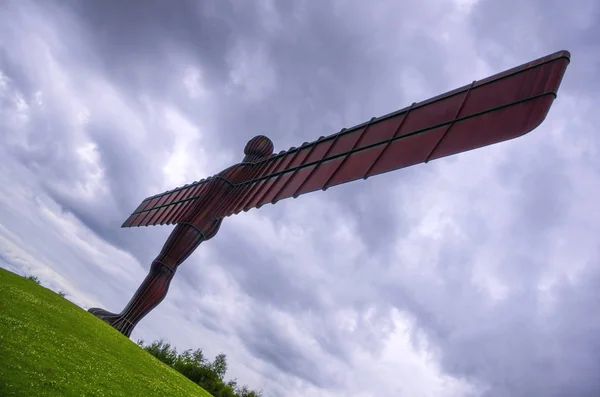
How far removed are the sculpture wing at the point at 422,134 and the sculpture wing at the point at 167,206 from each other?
14.9ft

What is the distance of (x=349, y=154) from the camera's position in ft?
52.2

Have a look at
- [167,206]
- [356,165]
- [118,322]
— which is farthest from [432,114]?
[167,206]

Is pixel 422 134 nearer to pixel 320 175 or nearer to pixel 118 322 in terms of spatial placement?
pixel 320 175

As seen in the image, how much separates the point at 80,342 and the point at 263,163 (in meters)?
10.4

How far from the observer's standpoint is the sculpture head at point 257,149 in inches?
871

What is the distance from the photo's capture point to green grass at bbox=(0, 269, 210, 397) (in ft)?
31.8

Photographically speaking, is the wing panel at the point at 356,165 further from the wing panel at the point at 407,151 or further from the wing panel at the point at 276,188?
the wing panel at the point at 276,188

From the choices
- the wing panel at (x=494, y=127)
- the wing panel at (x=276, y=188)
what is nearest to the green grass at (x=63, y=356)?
the wing panel at (x=276, y=188)

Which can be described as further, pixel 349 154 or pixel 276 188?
pixel 276 188

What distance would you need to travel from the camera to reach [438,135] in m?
12.8

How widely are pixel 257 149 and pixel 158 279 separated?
767cm

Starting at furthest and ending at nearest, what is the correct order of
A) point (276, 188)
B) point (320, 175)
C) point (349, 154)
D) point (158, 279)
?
point (158, 279)
point (276, 188)
point (320, 175)
point (349, 154)

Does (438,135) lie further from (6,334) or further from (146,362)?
(146,362)

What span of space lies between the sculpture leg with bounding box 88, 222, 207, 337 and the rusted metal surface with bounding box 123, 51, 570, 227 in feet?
4.48
